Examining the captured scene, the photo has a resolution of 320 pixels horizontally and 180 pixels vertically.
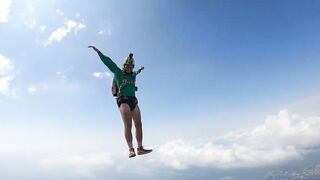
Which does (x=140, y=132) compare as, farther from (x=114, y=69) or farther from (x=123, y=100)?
(x=114, y=69)

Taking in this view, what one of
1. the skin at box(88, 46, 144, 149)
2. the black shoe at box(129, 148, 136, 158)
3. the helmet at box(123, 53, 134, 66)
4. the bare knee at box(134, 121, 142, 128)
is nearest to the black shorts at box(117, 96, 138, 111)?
the skin at box(88, 46, 144, 149)

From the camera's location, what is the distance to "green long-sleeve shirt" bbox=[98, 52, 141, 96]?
12836 mm

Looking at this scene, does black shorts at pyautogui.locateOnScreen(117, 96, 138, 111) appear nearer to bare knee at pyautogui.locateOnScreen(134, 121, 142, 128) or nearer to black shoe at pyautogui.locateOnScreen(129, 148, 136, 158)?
bare knee at pyautogui.locateOnScreen(134, 121, 142, 128)

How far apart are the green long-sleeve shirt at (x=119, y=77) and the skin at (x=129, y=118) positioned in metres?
0.29

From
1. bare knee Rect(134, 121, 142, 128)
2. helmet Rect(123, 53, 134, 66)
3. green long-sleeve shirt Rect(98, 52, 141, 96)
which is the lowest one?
bare knee Rect(134, 121, 142, 128)

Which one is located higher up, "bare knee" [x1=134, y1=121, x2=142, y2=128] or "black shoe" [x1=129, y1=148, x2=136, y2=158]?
"bare knee" [x1=134, y1=121, x2=142, y2=128]

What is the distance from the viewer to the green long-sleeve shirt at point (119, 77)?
1284 cm

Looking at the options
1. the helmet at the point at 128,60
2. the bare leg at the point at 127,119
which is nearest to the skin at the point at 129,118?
the bare leg at the point at 127,119

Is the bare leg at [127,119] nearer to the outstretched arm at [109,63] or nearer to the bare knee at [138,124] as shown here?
the bare knee at [138,124]

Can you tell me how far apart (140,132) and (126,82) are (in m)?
2.06

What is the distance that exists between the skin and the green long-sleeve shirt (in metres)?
0.29

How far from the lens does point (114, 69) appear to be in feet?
42.7

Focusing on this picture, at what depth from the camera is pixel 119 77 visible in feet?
42.9

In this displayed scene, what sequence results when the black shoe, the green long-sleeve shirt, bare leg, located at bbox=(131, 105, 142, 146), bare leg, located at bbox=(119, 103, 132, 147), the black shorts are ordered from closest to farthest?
the black shoe, bare leg, located at bbox=(119, 103, 132, 147), the green long-sleeve shirt, the black shorts, bare leg, located at bbox=(131, 105, 142, 146)
